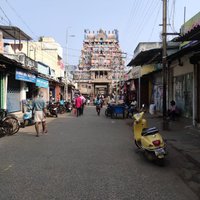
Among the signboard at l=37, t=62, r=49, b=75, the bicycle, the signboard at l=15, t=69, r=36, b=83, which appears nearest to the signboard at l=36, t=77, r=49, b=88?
the signboard at l=37, t=62, r=49, b=75

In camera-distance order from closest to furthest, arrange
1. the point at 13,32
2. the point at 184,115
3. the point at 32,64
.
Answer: the point at 184,115 → the point at 13,32 → the point at 32,64

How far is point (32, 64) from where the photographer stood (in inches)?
1040

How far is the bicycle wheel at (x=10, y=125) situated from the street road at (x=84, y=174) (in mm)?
2376

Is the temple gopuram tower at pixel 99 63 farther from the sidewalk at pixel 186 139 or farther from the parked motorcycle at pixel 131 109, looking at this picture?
the sidewalk at pixel 186 139

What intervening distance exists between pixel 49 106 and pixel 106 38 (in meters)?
78.4

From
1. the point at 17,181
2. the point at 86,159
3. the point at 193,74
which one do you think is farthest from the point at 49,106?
the point at 17,181

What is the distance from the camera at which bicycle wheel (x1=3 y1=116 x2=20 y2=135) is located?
12.8 metres

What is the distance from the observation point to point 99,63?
9469cm

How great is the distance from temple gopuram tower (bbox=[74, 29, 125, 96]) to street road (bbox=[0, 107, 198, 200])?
75.9 meters

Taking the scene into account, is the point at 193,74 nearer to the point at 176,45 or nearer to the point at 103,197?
the point at 176,45

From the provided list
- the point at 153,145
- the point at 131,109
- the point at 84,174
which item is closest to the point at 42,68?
the point at 131,109

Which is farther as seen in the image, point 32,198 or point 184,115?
point 184,115

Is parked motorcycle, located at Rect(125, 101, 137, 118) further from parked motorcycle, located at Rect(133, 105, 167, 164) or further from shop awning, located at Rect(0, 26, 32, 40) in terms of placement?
parked motorcycle, located at Rect(133, 105, 167, 164)

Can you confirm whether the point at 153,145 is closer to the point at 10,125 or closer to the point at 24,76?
the point at 10,125
